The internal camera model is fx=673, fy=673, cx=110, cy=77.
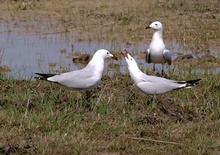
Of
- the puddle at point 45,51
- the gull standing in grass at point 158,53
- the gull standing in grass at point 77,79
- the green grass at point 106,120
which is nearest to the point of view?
the green grass at point 106,120

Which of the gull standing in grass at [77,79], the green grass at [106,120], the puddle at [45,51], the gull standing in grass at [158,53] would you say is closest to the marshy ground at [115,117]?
the green grass at [106,120]

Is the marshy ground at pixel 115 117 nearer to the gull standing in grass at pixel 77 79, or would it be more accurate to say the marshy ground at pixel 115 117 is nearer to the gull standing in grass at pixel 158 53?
the gull standing in grass at pixel 77 79

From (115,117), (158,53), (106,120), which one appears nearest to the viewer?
(106,120)

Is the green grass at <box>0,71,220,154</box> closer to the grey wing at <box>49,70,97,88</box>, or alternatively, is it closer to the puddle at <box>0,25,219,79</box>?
the grey wing at <box>49,70,97,88</box>

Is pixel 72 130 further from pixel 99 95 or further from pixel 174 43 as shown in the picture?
pixel 174 43

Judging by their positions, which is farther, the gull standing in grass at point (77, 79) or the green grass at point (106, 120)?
the gull standing in grass at point (77, 79)

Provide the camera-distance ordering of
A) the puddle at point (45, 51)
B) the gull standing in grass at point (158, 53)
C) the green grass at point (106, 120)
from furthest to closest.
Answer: the puddle at point (45, 51)
the gull standing in grass at point (158, 53)
the green grass at point (106, 120)

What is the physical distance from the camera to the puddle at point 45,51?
9.94 meters

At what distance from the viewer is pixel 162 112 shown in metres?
7.25

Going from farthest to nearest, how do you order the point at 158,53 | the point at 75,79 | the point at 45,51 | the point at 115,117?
the point at 45,51 → the point at 158,53 → the point at 75,79 → the point at 115,117

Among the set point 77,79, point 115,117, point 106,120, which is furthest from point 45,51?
point 106,120

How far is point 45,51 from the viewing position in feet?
36.6

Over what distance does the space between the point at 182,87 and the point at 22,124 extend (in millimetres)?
1937

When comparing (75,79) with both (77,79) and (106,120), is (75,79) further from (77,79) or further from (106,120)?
(106,120)
